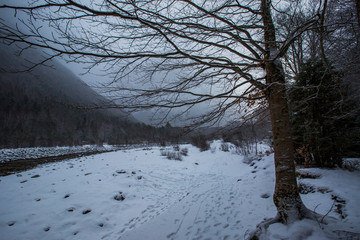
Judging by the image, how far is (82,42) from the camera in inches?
69.0

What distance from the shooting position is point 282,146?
76.7 inches

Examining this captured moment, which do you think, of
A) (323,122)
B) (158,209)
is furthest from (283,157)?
(323,122)

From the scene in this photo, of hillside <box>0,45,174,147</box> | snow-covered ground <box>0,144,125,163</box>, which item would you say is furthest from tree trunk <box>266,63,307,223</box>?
hillside <box>0,45,174,147</box>

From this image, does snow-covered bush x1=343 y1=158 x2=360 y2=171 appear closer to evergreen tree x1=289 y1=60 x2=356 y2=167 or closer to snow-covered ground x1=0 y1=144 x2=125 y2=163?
evergreen tree x1=289 y1=60 x2=356 y2=167

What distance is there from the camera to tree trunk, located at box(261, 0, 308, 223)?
185cm

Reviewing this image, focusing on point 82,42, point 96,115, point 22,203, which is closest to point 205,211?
point 82,42

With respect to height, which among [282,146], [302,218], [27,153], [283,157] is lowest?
[27,153]

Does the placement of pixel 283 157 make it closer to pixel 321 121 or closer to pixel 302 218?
pixel 302 218

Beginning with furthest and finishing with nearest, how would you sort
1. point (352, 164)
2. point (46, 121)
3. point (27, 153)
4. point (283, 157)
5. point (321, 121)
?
point (46, 121)
point (27, 153)
point (321, 121)
point (352, 164)
point (283, 157)

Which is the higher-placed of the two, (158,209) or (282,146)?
(282,146)

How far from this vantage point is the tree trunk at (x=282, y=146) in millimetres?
1849

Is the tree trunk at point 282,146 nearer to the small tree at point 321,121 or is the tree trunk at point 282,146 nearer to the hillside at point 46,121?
the small tree at point 321,121

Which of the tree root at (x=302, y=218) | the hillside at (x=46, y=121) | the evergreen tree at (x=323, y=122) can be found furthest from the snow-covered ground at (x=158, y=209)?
the hillside at (x=46, y=121)

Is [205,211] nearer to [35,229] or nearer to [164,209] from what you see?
[164,209]
